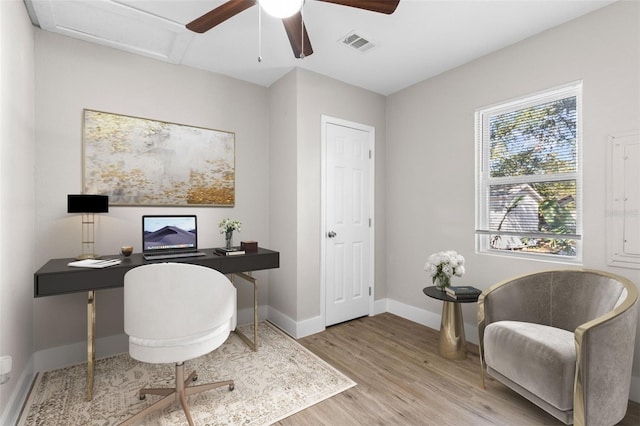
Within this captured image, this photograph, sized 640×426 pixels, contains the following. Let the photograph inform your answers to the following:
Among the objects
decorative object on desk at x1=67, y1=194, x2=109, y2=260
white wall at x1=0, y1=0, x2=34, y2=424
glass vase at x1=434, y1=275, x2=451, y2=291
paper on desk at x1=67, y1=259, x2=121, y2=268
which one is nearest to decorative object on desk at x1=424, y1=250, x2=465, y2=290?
glass vase at x1=434, y1=275, x2=451, y2=291

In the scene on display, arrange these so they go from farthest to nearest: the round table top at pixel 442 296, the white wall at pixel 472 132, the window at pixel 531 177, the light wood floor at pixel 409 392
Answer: the round table top at pixel 442 296 < the window at pixel 531 177 < the white wall at pixel 472 132 < the light wood floor at pixel 409 392

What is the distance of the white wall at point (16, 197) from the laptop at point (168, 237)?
74cm

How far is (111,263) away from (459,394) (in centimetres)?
257

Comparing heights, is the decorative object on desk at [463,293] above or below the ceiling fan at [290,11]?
below

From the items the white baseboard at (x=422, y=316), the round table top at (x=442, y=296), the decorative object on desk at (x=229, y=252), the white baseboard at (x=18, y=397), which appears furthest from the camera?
the white baseboard at (x=422, y=316)

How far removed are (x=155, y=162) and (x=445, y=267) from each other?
9.19 feet

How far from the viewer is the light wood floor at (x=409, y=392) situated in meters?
1.88

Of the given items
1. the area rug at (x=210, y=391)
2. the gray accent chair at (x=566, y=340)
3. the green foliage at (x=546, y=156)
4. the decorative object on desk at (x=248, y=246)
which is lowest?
the area rug at (x=210, y=391)

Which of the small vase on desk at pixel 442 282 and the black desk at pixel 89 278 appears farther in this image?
the small vase on desk at pixel 442 282

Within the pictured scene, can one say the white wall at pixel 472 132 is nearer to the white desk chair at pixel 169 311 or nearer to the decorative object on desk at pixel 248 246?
the decorative object on desk at pixel 248 246

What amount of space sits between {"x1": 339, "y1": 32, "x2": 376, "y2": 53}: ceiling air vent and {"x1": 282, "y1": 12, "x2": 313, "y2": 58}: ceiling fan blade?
69 cm

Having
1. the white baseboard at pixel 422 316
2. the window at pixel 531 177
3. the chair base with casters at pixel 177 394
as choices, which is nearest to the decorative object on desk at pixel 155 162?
the chair base with casters at pixel 177 394

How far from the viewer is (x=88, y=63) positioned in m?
2.60

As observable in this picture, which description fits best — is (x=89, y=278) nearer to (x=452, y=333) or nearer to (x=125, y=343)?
(x=125, y=343)
